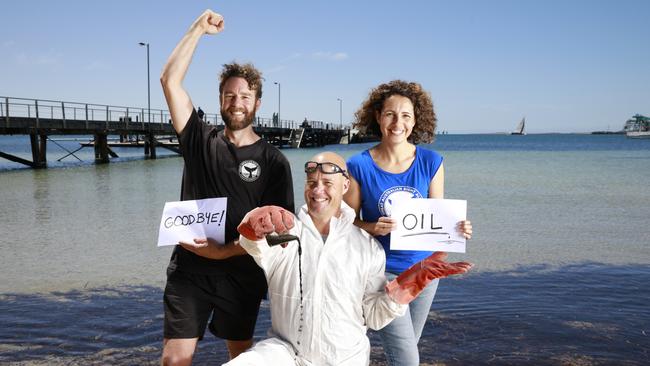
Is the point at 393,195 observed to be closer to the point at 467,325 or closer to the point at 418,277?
the point at 418,277

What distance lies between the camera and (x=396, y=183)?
292 centimetres

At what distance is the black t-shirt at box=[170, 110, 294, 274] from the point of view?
2.94 meters

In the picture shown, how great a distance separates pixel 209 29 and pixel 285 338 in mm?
1735

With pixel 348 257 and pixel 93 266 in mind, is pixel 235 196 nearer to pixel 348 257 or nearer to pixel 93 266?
pixel 348 257

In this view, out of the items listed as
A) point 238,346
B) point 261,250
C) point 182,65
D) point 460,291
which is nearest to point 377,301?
point 261,250

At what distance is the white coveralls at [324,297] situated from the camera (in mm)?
2500

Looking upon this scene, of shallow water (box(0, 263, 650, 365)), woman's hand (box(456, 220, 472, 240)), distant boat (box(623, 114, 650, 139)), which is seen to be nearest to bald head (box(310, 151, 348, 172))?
woman's hand (box(456, 220, 472, 240))

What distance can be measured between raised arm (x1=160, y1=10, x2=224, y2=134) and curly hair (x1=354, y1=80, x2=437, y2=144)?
974mm

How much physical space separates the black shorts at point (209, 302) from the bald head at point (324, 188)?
2.10 ft

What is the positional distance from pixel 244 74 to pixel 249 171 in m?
0.55

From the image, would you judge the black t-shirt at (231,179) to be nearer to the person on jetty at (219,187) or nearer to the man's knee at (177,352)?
the person on jetty at (219,187)

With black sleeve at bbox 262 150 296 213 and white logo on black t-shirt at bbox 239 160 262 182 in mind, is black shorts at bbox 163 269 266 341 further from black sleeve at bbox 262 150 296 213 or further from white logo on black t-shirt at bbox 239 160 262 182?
white logo on black t-shirt at bbox 239 160 262 182

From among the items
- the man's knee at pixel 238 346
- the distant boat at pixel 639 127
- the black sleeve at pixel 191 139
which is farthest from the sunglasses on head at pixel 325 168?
the distant boat at pixel 639 127

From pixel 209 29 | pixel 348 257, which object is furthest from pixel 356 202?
pixel 209 29
